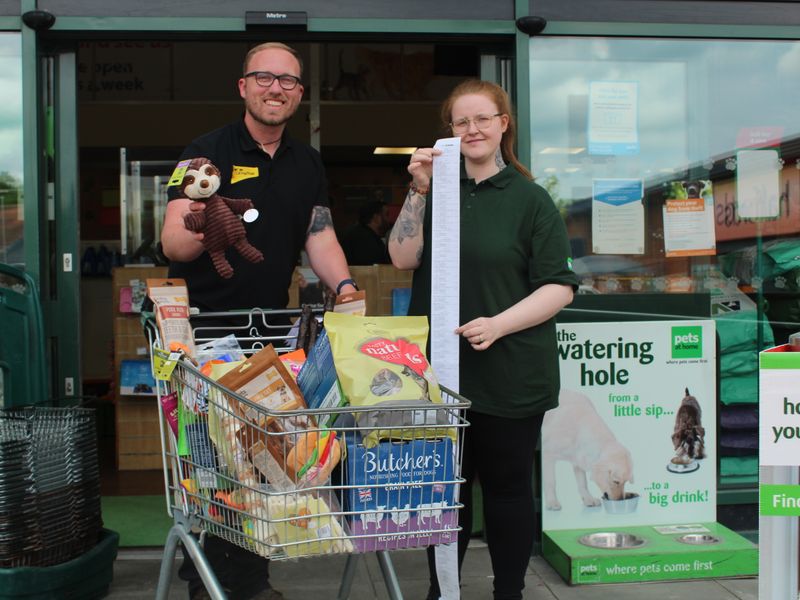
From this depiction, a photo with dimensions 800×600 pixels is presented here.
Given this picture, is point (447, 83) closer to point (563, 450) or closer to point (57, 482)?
point (563, 450)

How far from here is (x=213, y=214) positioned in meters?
2.54

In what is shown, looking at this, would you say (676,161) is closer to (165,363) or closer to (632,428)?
(632,428)

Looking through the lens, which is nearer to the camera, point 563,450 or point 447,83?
point 563,450

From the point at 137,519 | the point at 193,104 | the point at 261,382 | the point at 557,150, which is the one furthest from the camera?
the point at 193,104

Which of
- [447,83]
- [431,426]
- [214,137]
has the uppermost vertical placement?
[447,83]

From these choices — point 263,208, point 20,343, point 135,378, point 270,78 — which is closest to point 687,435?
point 263,208

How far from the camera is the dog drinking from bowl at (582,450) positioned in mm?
4121

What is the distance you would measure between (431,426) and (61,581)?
6.50 ft

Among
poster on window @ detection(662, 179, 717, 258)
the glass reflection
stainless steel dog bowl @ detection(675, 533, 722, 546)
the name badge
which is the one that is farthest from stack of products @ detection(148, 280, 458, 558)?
poster on window @ detection(662, 179, 717, 258)

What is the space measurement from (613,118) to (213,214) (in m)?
2.53

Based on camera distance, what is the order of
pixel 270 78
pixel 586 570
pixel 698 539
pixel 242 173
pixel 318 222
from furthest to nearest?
1. pixel 698 539
2. pixel 586 570
3. pixel 318 222
4. pixel 242 173
5. pixel 270 78

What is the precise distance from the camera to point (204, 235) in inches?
101

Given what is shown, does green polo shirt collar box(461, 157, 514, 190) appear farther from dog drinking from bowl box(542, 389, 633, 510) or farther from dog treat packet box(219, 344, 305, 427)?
dog drinking from bowl box(542, 389, 633, 510)

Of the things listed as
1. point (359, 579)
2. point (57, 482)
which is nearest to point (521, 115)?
point (359, 579)
